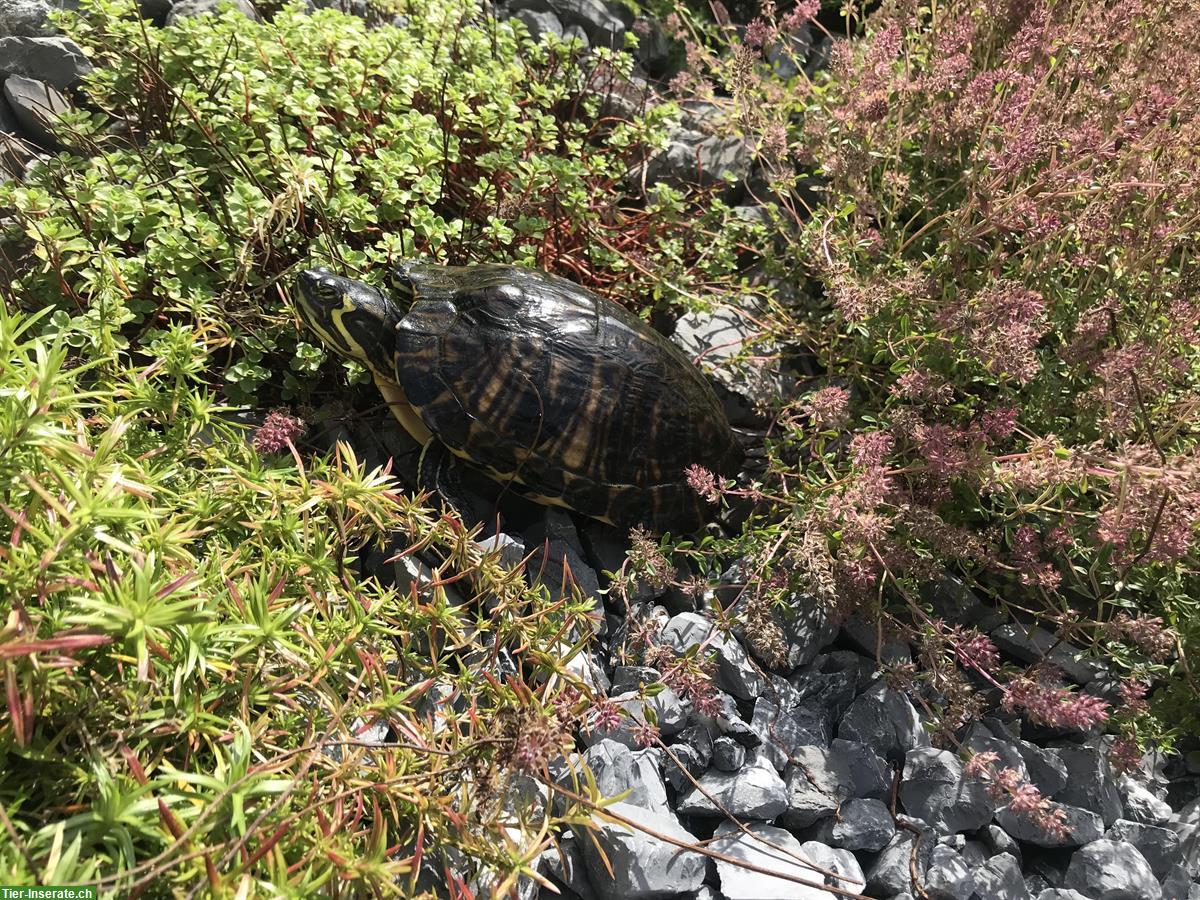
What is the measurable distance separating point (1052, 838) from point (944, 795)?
0.32m

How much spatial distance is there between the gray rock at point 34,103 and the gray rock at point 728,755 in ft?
11.9

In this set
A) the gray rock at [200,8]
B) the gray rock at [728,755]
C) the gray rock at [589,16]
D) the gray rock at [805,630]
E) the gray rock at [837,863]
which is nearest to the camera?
the gray rock at [837,863]

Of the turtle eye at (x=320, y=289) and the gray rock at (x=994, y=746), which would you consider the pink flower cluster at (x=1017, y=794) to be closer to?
the gray rock at (x=994, y=746)

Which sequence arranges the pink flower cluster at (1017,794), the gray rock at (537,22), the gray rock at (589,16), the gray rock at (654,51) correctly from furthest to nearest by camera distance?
the gray rock at (654,51)
the gray rock at (589,16)
the gray rock at (537,22)
the pink flower cluster at (1017,794)

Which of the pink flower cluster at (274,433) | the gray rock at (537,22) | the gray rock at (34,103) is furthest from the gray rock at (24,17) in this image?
the pink flower cluster at (274,433)

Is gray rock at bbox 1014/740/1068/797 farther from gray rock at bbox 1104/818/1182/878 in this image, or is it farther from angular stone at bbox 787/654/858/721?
angular stone at bbox 787/654/858/721

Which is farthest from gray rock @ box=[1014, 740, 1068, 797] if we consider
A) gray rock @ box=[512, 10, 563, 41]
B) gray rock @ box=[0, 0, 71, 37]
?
gray rock @ box=[0, 0, 71, 37]

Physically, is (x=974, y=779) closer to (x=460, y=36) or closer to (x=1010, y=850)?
(x=1010, y=850)

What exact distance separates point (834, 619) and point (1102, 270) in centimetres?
175

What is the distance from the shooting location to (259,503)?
221cm

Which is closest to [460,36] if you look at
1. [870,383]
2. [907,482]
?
[870,383]

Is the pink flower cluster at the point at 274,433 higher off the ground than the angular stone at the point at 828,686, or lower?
higher

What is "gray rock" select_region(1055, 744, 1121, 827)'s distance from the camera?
7.93 feet

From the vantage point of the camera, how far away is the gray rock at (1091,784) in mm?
2416
